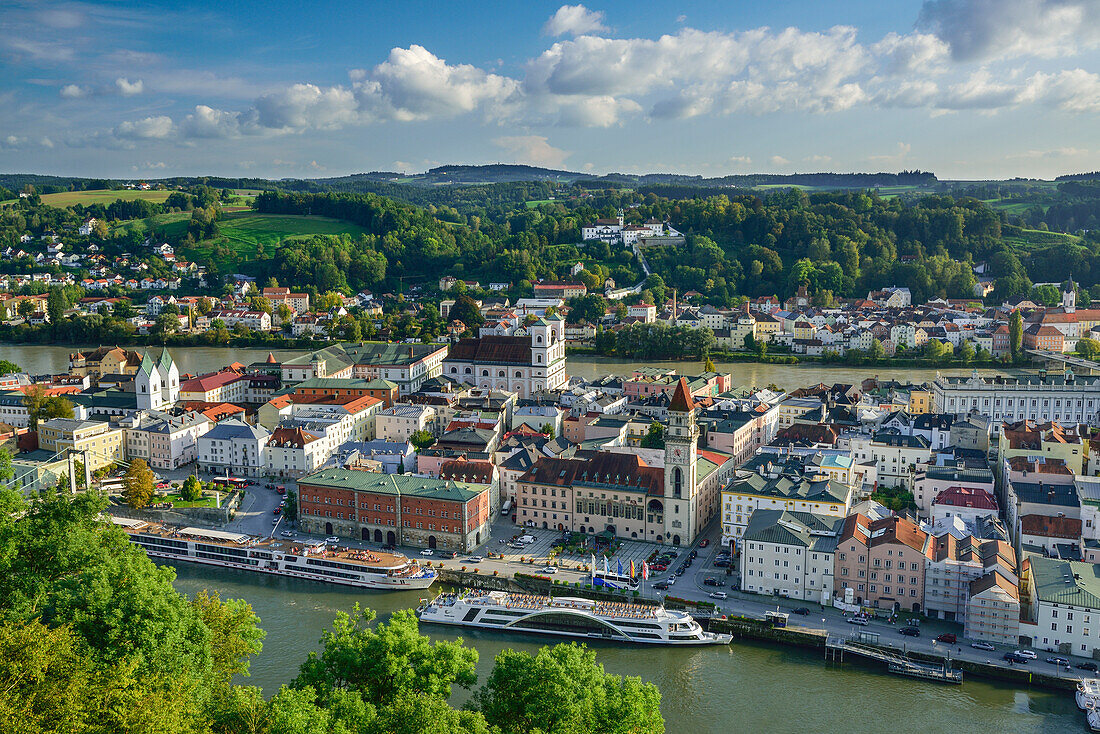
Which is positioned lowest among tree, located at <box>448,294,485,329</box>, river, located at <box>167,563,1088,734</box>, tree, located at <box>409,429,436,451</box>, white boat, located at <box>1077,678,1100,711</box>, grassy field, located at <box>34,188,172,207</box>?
river, located at <box>167,563,1088,734</box>

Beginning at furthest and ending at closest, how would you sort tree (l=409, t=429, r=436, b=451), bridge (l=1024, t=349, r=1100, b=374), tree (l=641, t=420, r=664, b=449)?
1. bridge (l=1024, t=349, r=1100, b=374)
2. tree (l=409, t=429, r=436, b=451)
3. tree (l=641, t=420, r=664, b=449)

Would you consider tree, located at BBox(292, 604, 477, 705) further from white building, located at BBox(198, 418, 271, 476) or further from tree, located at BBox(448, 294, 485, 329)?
tree, located at BBox(448, 294, 485, 329)

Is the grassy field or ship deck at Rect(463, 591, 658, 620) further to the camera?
the grassy field

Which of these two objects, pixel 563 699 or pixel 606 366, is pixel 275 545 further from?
pixel 606 366

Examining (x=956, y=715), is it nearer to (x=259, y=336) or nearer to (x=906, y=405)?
(x=906, y=405)

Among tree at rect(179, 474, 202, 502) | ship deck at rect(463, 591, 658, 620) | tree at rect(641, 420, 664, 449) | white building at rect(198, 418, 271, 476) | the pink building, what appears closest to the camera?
ship deck at rect(463, 591, 658, 620)

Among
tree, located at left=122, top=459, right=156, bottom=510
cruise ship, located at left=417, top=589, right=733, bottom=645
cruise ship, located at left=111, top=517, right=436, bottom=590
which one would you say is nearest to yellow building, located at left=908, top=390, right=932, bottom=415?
cruise ship, located at left=417, top=589, right=733, bottom=645

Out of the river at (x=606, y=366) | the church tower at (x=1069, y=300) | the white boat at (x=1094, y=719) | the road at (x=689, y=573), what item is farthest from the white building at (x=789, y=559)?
the church tower at (x=1069, y=300)

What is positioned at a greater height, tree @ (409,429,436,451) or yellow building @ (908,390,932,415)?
yellow building @ (908,390,932,415)

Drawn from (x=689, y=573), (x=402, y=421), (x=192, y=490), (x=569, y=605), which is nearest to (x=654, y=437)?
(x=402, y=421)
